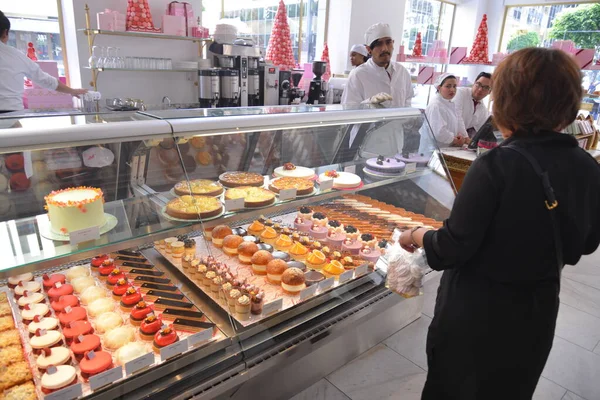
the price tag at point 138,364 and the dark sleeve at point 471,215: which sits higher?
the dark sleeve at point 471,215

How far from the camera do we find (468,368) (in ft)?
6.40

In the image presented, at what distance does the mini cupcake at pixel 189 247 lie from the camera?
112 inches

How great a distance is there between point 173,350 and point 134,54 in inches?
222

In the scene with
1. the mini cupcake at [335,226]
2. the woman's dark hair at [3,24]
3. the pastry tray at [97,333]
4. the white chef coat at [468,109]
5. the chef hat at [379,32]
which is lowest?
the pastry tray at [97,333]

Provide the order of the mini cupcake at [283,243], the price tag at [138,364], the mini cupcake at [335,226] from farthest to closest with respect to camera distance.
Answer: the mini cupcake at [335,226], the mini cupcake at [283,243], the price tag at [138,364]

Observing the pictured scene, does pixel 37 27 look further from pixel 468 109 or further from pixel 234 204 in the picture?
pixel 468 109

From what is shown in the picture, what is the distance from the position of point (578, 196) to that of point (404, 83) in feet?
12.6

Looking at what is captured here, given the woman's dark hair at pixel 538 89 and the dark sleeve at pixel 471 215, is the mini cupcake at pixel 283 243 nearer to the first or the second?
the dark sleeve at pixel 471 215

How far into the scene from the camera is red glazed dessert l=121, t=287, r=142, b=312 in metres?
2.41

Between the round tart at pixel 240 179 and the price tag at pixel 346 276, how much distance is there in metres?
0.87

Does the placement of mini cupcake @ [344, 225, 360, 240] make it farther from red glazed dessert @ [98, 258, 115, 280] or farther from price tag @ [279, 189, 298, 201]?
red glazed dessert @ [98, 258, 115, 280]

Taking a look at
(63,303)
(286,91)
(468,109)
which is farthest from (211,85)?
(63,303)

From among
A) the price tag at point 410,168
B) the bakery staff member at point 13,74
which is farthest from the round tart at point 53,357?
the bakery staff member at point 13,74

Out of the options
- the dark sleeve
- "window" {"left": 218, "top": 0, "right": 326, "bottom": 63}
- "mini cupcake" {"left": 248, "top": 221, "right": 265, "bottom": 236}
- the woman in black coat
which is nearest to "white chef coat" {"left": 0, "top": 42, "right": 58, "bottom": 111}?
"mini cupcake" {"left": 248, "top": 221, "right": 265, "bottom": 236}
